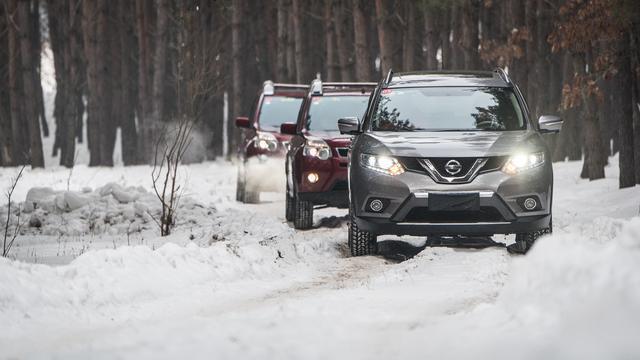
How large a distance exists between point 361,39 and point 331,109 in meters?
11.1

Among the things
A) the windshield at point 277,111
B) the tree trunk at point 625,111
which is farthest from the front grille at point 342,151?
the tree trunk at point 625,111

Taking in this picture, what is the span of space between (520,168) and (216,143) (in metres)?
32.9

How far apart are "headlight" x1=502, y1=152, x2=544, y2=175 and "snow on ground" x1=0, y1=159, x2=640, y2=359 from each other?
832mm

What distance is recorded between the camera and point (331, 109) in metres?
14.5

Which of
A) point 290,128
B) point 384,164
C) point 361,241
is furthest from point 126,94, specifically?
point 384,164

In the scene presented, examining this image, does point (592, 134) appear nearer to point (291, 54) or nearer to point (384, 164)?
point (384, 164)

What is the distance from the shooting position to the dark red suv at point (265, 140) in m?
17.5

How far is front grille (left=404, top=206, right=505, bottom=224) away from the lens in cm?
959

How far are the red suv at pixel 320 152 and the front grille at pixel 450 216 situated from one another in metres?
3.54

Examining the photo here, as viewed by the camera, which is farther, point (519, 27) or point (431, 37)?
point (431, 37)

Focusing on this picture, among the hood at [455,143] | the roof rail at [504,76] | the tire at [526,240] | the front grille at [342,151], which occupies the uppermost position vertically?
the roof rail at [504,76]

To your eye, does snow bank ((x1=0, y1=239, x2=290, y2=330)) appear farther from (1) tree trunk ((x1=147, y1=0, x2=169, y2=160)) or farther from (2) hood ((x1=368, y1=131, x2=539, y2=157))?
(1) tree trunk ((x1=147, y1=0, x2=169, y2=160))

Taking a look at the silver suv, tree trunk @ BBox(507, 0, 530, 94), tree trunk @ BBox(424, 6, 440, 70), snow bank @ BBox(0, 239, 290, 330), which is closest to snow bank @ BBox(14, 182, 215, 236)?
the silver suv

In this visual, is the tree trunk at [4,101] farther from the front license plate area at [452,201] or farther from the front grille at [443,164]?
the front license plate area at [452,201]
